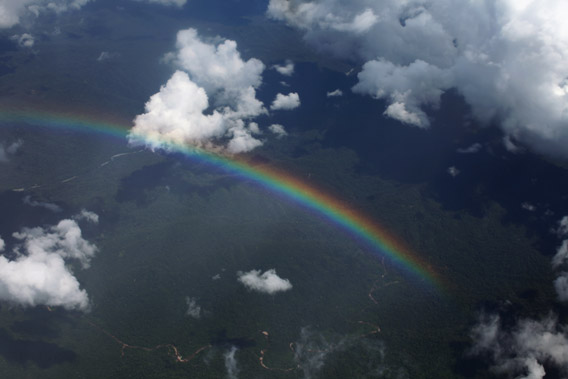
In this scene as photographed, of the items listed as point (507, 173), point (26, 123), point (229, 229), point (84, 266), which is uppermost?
point (507, 173)

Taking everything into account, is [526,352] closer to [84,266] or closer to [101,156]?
[84,266]

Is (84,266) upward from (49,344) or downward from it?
upward

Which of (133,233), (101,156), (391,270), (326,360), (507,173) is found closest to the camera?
(326,360)

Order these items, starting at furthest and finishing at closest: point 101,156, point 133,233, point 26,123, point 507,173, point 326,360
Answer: point 26,123
point 101,156
point 507,173
point 133,233
point 326,360

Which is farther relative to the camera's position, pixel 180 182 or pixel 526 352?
pixel 180 182

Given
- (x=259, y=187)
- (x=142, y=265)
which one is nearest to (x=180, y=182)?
(x=259, y=187)

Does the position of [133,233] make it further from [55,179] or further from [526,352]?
[526,352]

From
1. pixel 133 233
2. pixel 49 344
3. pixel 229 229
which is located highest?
pixel 229 229

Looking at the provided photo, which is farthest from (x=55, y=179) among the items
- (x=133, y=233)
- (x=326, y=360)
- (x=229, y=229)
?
(x=326, y=360)

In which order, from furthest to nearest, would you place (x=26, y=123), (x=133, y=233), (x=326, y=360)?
(x=26, y=123) < (x=133, y=233) < (x=326, y=360)
